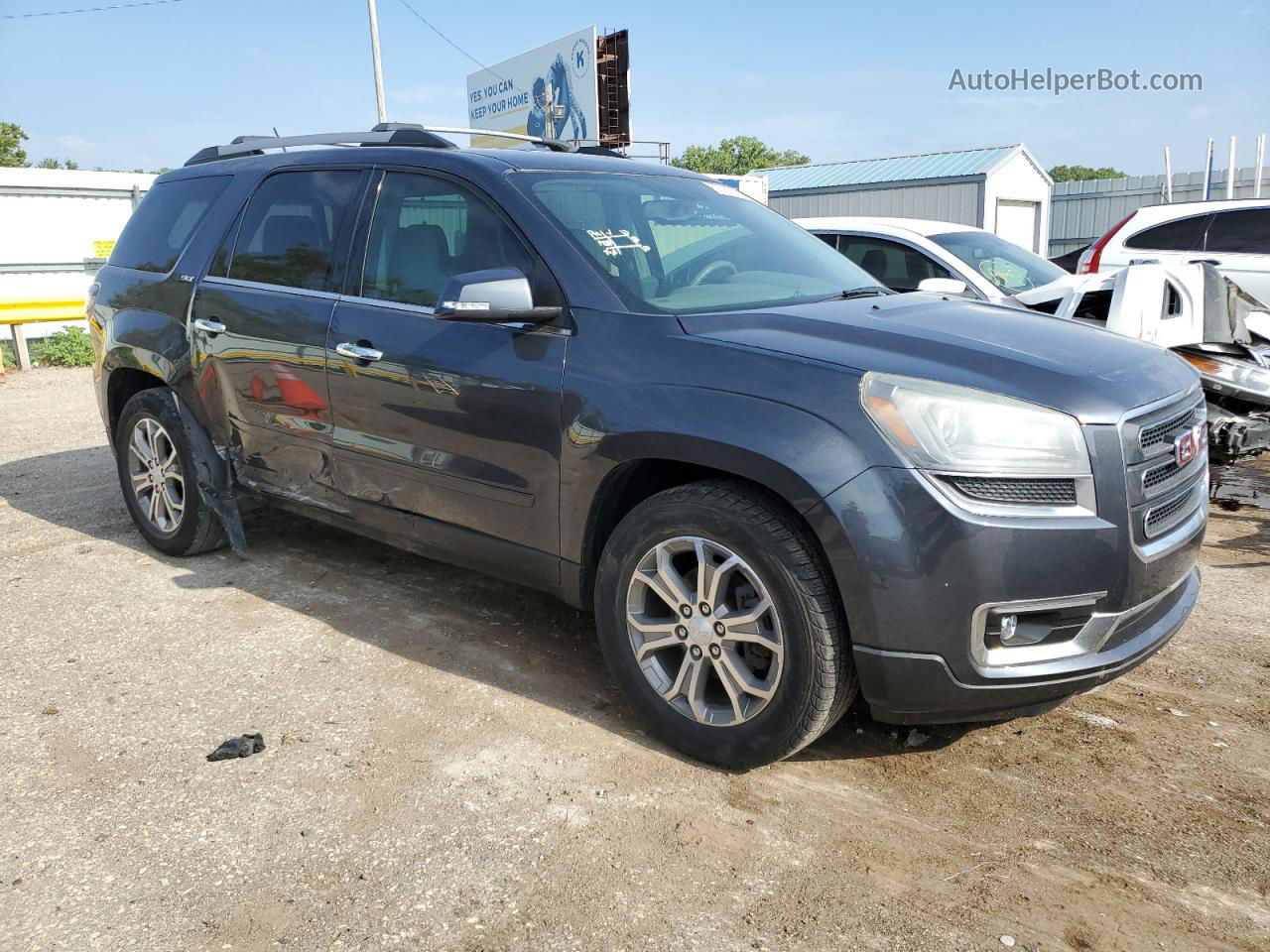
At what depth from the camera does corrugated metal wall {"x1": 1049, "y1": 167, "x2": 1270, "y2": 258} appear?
20.8 metres

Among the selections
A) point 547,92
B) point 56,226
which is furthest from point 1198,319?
point 547,92

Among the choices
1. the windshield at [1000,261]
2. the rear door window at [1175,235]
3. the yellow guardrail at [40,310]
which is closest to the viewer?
the windshield at [1000,261]

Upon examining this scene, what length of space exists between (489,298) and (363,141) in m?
1.52

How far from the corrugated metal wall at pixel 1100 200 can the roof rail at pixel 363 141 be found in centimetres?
1961

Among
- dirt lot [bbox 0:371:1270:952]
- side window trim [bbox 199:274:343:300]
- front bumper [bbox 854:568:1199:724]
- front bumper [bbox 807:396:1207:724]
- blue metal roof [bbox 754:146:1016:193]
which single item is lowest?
dirt lot [bbox 0:371:1270:952]

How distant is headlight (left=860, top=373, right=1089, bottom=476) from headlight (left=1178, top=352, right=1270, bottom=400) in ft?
11.3

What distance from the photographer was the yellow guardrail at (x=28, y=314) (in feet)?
43.4

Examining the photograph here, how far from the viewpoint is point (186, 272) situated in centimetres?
477

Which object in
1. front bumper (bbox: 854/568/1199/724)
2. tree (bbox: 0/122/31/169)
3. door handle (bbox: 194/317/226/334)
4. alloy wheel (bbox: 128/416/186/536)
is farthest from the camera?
tree (bbox: 0/122/31/169)

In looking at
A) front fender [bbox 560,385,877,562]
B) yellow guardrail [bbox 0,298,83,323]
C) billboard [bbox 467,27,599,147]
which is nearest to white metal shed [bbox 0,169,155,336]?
yellow guardrail [bbox 0,298,83,323]

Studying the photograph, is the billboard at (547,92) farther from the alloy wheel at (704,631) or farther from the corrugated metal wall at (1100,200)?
the alloy wheel at (704,631)

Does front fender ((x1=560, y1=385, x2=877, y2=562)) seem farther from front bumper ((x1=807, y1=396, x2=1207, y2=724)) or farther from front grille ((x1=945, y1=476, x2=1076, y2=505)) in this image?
front grille ((x1=945, y1=476, x2=1076, y2=505))

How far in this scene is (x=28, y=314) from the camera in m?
13.3

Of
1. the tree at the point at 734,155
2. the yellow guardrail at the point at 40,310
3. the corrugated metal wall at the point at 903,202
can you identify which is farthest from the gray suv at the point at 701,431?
the tree at the point at 734,155
